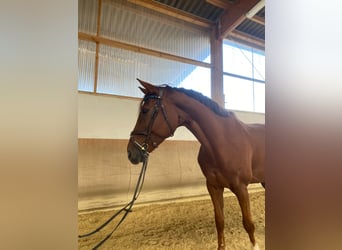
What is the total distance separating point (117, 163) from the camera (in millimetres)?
2008

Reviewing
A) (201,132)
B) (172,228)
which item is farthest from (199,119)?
(172,228)

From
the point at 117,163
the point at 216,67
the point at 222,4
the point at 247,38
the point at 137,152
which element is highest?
the point at 222,4

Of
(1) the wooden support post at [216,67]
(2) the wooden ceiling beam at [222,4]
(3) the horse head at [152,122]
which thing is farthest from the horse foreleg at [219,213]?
(2) the wooden ceiling beam at [222,4]

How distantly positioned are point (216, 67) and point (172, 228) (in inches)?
89.0

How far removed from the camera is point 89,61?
2283 millimetres

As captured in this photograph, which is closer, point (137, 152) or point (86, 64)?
point (137, 152)

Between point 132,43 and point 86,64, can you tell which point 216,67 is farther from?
point 86,64

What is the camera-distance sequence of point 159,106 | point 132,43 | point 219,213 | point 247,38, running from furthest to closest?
point 247,38
point 132,43
point 219,213
point 159,106

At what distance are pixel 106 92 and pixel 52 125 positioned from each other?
86.9 inches

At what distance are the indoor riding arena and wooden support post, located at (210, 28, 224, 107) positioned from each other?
0.01m

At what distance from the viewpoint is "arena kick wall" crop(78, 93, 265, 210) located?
186cm

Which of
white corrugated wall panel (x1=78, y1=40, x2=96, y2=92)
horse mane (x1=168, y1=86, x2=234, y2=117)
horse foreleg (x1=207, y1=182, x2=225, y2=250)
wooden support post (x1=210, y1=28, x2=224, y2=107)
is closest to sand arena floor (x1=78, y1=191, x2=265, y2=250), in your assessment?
horse foreleg (x1=207, y1=182, x2=225, y2=250)

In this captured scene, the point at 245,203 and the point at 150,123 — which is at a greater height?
the point at 150,123

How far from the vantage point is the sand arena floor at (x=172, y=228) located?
4.23ft
